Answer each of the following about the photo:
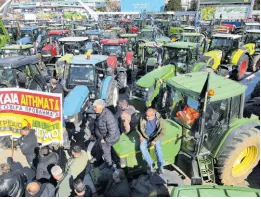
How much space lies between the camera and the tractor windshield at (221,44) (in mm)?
12042

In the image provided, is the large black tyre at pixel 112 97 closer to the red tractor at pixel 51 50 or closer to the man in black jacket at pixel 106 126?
the man in black jacket at pixel 106 126

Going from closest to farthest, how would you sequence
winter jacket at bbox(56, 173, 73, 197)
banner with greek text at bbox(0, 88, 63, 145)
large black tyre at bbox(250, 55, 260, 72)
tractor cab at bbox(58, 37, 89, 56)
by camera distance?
1. winter jacket at bbox(56, 173, 73, 197)
2. banner with greek text at bbox(0, 88, 63, 145)
3. large black tyre at bbox(250, 55, 260, 72)
4. tractor cab at bbox(58, 37, 89, 56)

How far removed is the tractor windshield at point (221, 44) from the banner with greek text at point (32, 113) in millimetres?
9535

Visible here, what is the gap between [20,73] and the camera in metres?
6.85

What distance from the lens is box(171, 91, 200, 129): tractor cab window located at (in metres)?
4.47

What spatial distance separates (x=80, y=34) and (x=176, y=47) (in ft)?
45.1

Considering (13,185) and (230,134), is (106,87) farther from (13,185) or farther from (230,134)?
(13,185)

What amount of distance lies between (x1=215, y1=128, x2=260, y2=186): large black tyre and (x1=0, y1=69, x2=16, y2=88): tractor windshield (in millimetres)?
5485

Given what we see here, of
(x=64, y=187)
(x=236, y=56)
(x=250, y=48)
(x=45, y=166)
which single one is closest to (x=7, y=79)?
(x=45, y=166)

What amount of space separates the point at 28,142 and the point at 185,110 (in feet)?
10.2

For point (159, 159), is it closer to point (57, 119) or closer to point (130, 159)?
point (130, 159)

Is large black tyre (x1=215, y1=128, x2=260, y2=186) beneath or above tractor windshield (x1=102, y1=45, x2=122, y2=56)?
beneath

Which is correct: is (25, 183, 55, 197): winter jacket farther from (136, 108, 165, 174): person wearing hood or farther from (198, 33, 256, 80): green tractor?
(198, 33, 256, 80): green tractor

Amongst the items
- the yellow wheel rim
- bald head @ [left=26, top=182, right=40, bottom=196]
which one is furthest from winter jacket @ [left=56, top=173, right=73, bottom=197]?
the yellow wheel rim
